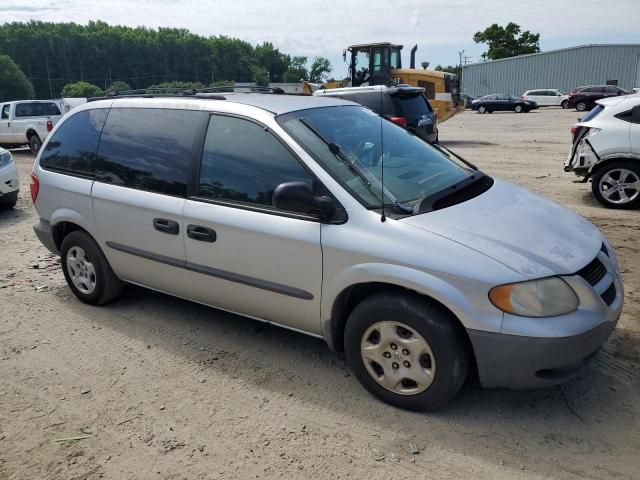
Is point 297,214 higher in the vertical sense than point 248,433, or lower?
higher

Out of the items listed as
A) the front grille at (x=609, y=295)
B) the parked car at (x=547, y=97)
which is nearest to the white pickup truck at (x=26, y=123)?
the front grille at (x=609, y=295)

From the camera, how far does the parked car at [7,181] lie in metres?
8.47

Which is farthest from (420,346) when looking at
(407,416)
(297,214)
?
(297,214)

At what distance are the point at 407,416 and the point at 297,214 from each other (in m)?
1.30

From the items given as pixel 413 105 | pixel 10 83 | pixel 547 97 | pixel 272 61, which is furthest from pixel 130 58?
pixel 413 105

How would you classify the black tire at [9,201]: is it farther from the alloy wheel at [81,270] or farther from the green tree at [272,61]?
the green tree at [272,61]

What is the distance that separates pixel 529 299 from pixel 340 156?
139cm

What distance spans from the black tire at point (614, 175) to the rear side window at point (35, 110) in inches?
644

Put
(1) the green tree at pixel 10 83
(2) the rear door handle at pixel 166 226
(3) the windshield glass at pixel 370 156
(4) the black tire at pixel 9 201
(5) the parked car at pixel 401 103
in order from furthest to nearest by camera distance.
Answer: (1) the green tree at pixel 10 83, (5) the parked car at pixel 401 103, (4) the black tire at pixel 9 201, (2) the rear door handle at pixel 166 226, (3) the windshield glass at pixel 370 156

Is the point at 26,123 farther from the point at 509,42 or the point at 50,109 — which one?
the point at 509,42

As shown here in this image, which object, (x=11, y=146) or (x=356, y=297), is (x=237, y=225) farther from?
(x=11, y=146)

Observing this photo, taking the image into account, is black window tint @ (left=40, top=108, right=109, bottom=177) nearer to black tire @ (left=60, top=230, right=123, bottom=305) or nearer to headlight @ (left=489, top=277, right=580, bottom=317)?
black tire @ (left=60, top=230, right=123, bottom=305)

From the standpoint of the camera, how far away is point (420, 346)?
2879 mm

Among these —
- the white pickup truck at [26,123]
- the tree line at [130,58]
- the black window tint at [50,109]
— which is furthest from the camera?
the tree line at [130,58]
